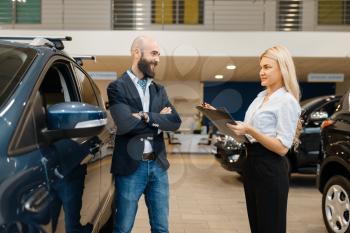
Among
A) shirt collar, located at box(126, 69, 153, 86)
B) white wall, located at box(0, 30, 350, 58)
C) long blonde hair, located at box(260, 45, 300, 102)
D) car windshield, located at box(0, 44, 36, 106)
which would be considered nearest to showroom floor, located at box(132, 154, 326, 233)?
shirt collar, located at box(126, 69, 153, 86)

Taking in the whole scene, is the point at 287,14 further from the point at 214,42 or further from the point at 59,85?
the point at 59,85

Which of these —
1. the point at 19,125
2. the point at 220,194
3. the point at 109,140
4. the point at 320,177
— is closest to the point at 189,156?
the point at 220,194

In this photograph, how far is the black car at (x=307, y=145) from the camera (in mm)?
7199

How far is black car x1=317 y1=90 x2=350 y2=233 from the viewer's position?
3.90 meters

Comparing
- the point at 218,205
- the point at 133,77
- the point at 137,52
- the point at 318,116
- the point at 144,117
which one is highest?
the point at 137,52

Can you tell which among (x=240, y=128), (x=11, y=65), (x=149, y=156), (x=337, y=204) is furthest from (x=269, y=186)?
(x=337, y=204)

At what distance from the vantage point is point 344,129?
12.9 ft

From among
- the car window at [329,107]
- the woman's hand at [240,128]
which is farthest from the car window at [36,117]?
the car window at [329,107]

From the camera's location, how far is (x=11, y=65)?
1.87 m

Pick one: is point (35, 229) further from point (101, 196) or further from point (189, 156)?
point (189, 156)

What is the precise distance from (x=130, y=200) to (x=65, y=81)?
845mm

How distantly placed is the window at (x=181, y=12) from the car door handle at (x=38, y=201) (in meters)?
13.5

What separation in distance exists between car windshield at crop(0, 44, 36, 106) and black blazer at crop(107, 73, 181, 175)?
811mm

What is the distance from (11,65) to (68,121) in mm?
419
